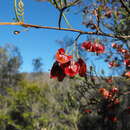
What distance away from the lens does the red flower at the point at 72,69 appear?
3.96 ft

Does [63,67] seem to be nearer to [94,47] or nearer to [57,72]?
[57,72]

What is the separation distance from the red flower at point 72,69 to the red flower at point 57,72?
0.03 m

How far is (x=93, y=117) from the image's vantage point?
31.5 ft

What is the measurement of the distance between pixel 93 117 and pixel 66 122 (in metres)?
1.35

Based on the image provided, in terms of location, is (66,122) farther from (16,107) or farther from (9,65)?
(9,65)

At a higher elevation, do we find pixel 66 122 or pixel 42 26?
pixel 42 26

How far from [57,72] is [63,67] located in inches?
2.0

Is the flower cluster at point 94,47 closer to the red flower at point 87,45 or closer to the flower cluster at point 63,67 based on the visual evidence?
the red flower at point 87,45

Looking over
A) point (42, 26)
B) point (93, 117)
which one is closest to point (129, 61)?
point (42, 26)

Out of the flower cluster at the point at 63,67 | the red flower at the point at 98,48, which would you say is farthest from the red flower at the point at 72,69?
the red flower at the point at 98,48

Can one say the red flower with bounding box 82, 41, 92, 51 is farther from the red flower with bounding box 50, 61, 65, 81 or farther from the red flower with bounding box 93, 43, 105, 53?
the red flower with bounding box 50, 61, 65, 81

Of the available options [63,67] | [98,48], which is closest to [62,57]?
[63,67]

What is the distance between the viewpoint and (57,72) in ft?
3.92

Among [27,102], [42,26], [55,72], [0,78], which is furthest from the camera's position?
[0,78]
